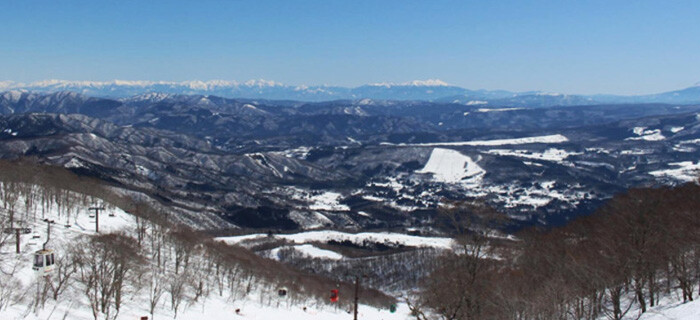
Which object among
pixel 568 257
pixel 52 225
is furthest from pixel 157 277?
pixel 568 257

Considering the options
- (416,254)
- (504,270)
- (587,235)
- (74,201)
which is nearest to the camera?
(504,270)

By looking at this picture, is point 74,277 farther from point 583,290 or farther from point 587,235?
point 587,235

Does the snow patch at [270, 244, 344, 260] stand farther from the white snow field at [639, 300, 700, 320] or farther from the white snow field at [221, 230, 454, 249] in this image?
the white snow field at [639, 300, 700, 320]

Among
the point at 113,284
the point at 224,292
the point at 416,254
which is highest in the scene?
the point at 113,284

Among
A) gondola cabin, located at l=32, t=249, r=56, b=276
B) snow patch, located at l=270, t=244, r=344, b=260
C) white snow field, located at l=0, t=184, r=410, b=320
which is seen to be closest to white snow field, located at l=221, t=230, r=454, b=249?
snow patch, located at l=270, t=244, r=344, b=260

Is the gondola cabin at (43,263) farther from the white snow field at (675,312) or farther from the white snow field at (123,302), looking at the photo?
the white snow field at (675,312)

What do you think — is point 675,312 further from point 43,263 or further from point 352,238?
point 352,238

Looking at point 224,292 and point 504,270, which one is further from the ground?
point 504,270

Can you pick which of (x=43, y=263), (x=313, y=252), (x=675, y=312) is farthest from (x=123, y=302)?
(x=313, y=252)
